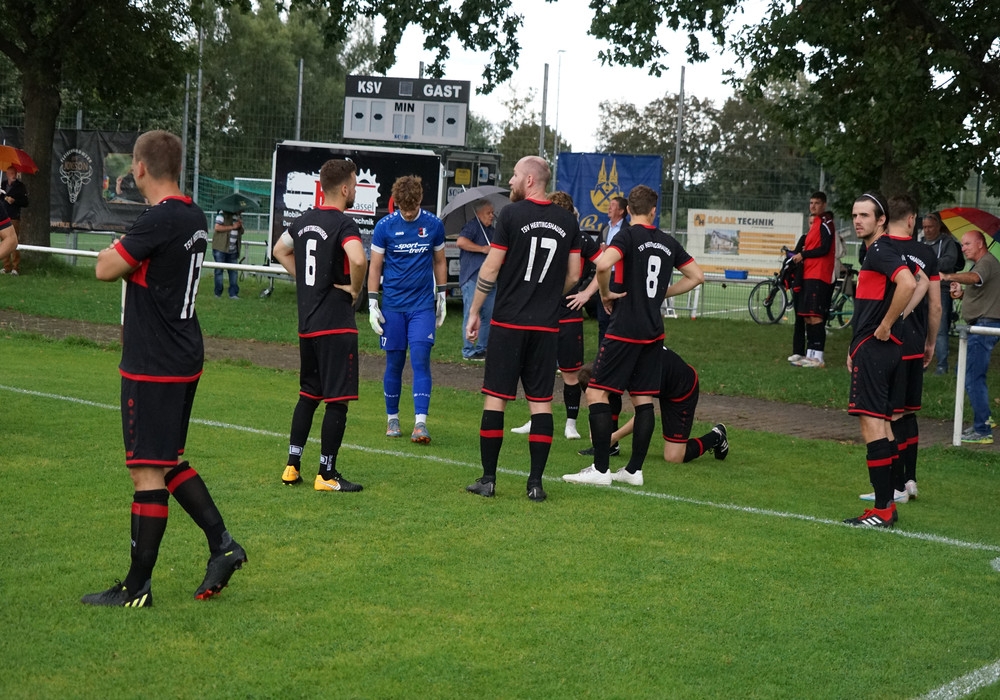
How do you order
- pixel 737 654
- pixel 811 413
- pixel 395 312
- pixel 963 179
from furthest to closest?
pixel 963 179
pixel 811 413
pixel 395 312
pixel 737 654

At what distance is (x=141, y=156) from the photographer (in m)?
4.80

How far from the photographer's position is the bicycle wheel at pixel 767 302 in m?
20.4

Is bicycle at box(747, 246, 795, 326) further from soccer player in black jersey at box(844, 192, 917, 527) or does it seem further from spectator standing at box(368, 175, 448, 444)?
soccer player in black jersey at box(844, 192, 917, 527)

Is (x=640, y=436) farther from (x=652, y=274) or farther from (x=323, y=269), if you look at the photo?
(x=323, y=269)

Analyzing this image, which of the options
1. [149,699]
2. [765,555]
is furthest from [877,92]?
[149,699]

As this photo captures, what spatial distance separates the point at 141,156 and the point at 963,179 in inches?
483

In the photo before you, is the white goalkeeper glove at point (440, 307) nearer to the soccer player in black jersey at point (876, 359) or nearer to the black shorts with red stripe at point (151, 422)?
the soccer player in black jersey at point (876, 359)

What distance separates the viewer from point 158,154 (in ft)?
15.7

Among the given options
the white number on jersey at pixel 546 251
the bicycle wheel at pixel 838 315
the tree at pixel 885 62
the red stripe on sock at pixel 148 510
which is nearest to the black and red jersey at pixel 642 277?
the white number on jersey at pixel 546 251

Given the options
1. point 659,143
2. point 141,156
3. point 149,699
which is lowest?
point 149,699

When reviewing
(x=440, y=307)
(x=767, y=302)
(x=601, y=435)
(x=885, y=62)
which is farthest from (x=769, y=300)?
(x=601, y=435)

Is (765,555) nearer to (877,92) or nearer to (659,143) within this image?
(877,92)

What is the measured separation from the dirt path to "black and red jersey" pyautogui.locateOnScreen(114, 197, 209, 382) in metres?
7.20

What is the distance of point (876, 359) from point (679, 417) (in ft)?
7.33
